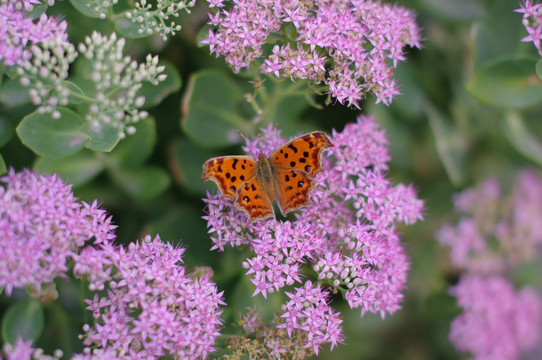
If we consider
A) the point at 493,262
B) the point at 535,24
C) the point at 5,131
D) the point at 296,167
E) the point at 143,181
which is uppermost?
→ the point at 535,24

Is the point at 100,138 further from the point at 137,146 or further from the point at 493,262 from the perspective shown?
the point at 493,262

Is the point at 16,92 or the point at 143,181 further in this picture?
the point at 143,181

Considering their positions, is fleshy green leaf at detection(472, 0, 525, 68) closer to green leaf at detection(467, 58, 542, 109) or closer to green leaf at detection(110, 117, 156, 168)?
green leaf at detection(467, 58, 542, 109)

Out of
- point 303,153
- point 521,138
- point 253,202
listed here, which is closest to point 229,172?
point 253,202

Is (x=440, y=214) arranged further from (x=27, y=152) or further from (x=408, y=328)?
(x=27, y=152)

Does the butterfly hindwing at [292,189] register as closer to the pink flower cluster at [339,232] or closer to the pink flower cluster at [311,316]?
the pink flower cluster at [339,232]

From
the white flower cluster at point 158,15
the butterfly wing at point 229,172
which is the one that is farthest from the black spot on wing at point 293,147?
the white flower cluster at point 158,15
